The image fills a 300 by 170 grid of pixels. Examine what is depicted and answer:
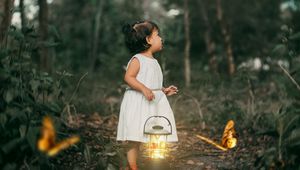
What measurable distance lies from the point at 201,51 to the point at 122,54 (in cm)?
458

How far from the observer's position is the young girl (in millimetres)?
4273

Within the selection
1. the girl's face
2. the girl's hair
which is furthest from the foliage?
the girl's face

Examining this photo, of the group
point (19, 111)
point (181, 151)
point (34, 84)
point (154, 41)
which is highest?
point (154, 41)

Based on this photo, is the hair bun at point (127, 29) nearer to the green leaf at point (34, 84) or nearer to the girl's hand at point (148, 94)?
the girl's hand at point (148, 94)

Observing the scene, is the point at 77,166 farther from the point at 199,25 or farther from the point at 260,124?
the point at 199,25

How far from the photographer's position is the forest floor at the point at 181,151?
4680 mm

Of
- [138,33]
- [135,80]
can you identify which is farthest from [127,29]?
[135,80]

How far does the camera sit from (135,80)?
4277 mm

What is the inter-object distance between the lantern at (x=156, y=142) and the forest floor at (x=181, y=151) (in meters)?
0.37

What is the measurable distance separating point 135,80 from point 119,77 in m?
11.3

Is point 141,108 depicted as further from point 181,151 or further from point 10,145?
point 181,151

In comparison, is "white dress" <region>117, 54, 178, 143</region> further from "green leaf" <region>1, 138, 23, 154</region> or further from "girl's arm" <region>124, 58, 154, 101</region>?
"green leaf" <region>1, 138, 23, 154</region>

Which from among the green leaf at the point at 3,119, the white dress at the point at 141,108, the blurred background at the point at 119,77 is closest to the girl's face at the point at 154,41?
the white dress at the point at 141,108

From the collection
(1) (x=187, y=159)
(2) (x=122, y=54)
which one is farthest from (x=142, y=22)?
(2) (x=122, y=54)
